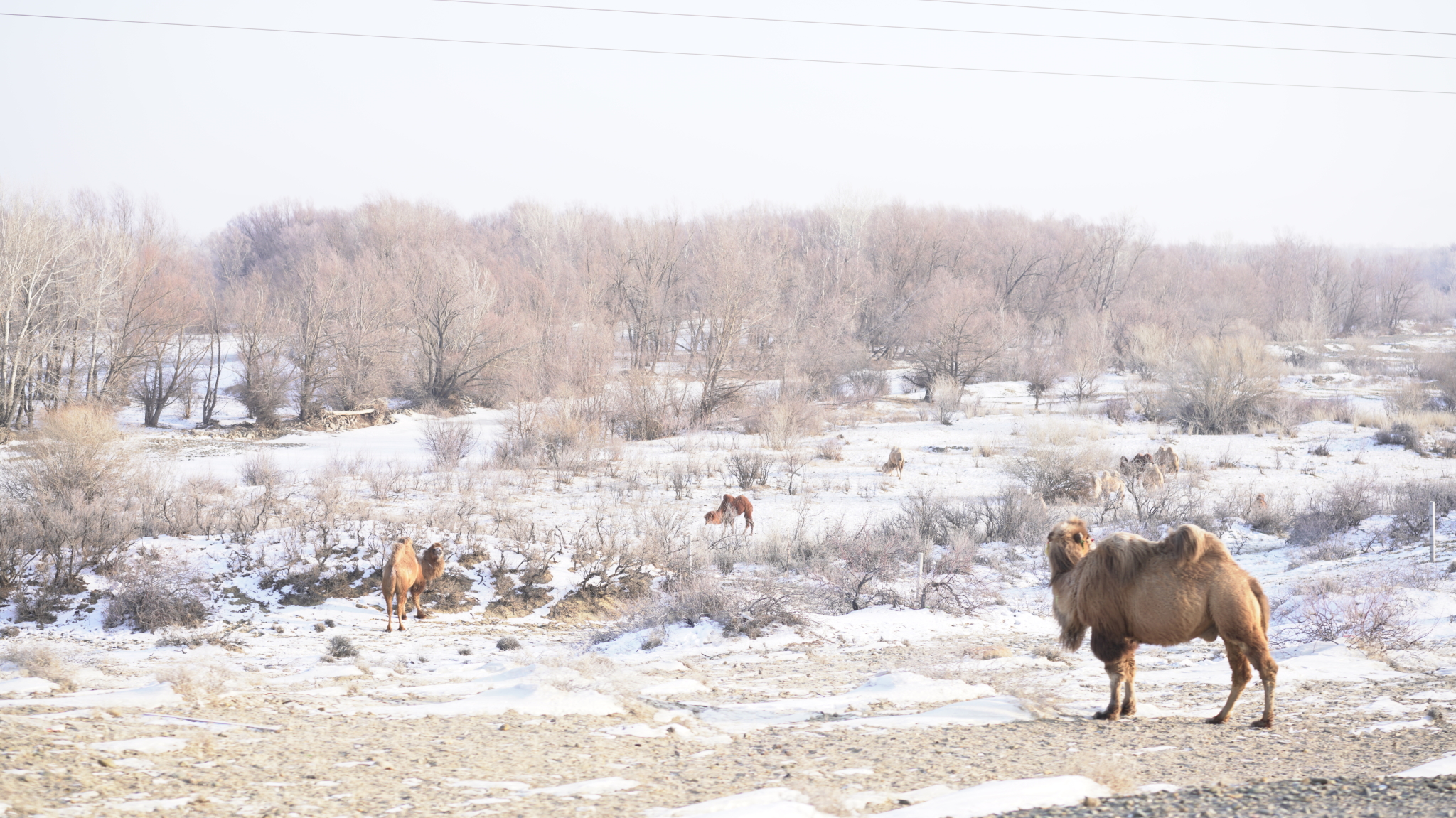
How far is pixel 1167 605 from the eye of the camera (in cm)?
539

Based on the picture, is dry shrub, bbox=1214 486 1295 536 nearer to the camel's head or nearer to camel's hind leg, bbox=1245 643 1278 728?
the camel's head

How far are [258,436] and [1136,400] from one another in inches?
1253

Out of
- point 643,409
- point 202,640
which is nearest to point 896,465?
point 643,409

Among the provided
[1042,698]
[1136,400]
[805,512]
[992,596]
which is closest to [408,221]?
[1136,400]

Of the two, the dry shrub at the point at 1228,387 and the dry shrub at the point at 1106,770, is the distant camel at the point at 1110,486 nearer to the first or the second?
the dry shrub at the point at 1106,770

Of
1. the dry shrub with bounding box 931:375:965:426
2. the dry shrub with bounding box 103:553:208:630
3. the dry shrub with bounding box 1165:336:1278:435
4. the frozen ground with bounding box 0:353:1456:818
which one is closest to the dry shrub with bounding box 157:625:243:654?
the frozen ground with bounding box 0:353:1456:818

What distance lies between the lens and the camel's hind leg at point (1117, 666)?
5.69 m

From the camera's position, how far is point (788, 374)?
3603 cm

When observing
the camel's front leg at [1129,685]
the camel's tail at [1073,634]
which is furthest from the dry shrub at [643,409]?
the camel's front leg at [1129,685]

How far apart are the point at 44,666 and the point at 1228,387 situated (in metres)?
32.3

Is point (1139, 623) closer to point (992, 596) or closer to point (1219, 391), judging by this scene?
point (992, 596)

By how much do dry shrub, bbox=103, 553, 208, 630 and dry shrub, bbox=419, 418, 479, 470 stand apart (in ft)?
35.3

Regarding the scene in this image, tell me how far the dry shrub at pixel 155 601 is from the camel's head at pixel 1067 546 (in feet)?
27.4

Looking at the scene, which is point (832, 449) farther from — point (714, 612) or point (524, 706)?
point (524, 706)
